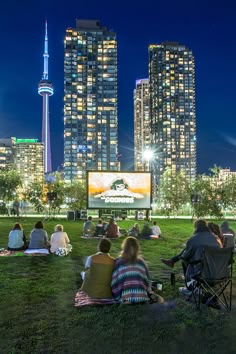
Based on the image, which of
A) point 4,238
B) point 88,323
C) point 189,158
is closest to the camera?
point 88,323

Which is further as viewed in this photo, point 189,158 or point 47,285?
point 189,158

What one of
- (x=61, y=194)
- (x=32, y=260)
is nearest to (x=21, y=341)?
(x=32, y=260)

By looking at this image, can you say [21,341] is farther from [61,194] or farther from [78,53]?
[78,53]

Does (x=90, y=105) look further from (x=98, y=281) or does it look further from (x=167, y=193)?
(x=98, y=281)

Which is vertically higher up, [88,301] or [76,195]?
[76,195]

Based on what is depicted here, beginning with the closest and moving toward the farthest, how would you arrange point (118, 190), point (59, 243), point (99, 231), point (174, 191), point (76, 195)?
point (59, 243)
point (99, 231)
point (118, 190)
point (76, 195)
point (174, 191)

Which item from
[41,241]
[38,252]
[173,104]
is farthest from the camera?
[173,104]

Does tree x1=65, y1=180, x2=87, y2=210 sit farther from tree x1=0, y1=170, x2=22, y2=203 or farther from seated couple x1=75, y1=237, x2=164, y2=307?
seated couple x1=75, y1=237, x2=164, y2=307

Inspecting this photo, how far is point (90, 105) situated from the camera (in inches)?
5763

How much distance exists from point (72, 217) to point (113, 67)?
12686cm

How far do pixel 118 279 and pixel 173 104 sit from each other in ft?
526

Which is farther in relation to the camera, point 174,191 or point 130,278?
point 174,191

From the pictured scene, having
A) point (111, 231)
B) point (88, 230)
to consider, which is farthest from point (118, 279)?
point (88, 230)

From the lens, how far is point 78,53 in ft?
488
